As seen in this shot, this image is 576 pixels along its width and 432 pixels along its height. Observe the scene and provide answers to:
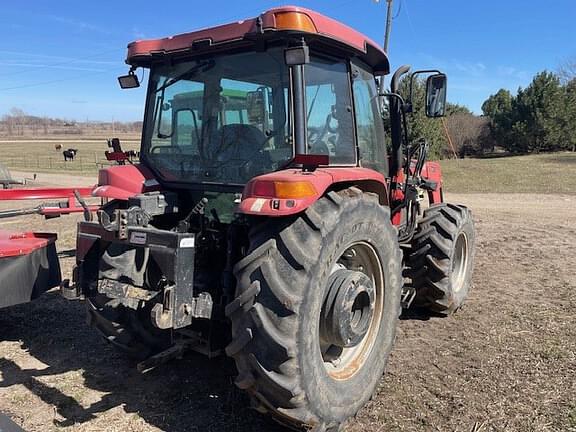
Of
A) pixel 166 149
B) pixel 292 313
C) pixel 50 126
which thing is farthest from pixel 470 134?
pixel 50 126

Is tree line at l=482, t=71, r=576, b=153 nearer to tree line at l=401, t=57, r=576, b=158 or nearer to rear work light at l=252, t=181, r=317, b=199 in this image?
tree line at l=401, t=57, r=576, b=158

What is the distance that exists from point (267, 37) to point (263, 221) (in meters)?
1.12

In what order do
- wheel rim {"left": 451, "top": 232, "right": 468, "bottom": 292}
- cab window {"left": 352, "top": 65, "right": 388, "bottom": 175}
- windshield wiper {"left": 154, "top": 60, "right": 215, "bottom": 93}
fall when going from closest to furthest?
1. windshield wiper {"left": 154, "top": 60, "right": 215, "bottom": 93}
2. cab window {"left": 352, "top": 65, "right": 388, "bottom": 175}
3. wheel rim {"left": 451, "top": 232, "right": 468, "bottom": 292}

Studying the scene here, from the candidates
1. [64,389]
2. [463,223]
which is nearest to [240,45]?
[64,389]

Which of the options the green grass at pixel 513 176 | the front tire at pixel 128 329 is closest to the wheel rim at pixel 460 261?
the front tire at pixel 128 329

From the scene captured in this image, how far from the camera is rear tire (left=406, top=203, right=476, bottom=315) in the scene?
15.4ft

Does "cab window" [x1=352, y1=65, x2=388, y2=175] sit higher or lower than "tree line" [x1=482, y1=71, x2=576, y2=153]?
lower

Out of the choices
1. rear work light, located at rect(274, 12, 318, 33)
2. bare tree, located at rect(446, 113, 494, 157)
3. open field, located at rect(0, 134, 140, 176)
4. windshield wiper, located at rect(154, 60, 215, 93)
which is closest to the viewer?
rear work light, located at rect(274, 12, 318, 33)

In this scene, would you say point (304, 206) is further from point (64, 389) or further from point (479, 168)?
point (479, 168)

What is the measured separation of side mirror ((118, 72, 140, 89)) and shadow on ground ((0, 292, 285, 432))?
2.16 m

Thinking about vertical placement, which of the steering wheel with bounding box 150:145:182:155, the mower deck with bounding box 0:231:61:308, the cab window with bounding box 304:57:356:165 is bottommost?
the mower deck with bounding box 0:231:61:308

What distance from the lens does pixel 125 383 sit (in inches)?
143

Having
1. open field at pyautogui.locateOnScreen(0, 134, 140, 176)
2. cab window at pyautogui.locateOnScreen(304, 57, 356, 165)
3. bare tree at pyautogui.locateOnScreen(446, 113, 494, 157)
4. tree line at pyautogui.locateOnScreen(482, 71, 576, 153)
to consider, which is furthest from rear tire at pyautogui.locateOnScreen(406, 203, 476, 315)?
bare tree at pyautogui.locateOnScreen(446, 113, 494, 157)

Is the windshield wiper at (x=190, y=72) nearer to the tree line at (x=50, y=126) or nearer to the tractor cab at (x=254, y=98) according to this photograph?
the tractor cab at (x=254, y=98)
